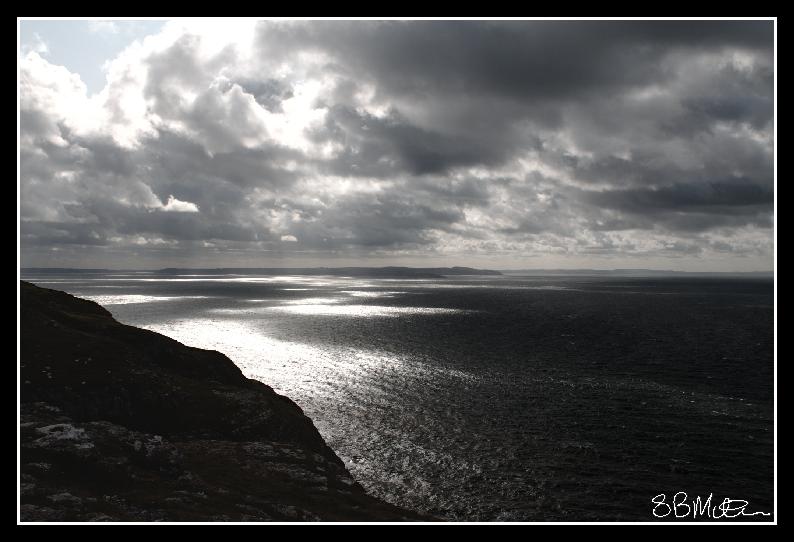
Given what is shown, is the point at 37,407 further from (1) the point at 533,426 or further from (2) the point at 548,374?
(2) the point at 548,374

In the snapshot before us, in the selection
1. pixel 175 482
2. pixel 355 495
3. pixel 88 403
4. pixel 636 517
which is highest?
pixel 88 403

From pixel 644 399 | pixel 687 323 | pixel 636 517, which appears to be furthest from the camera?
pixel 687 323

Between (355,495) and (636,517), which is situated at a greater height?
Answer: (355,495)

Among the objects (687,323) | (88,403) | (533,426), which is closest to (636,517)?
(533,426)
